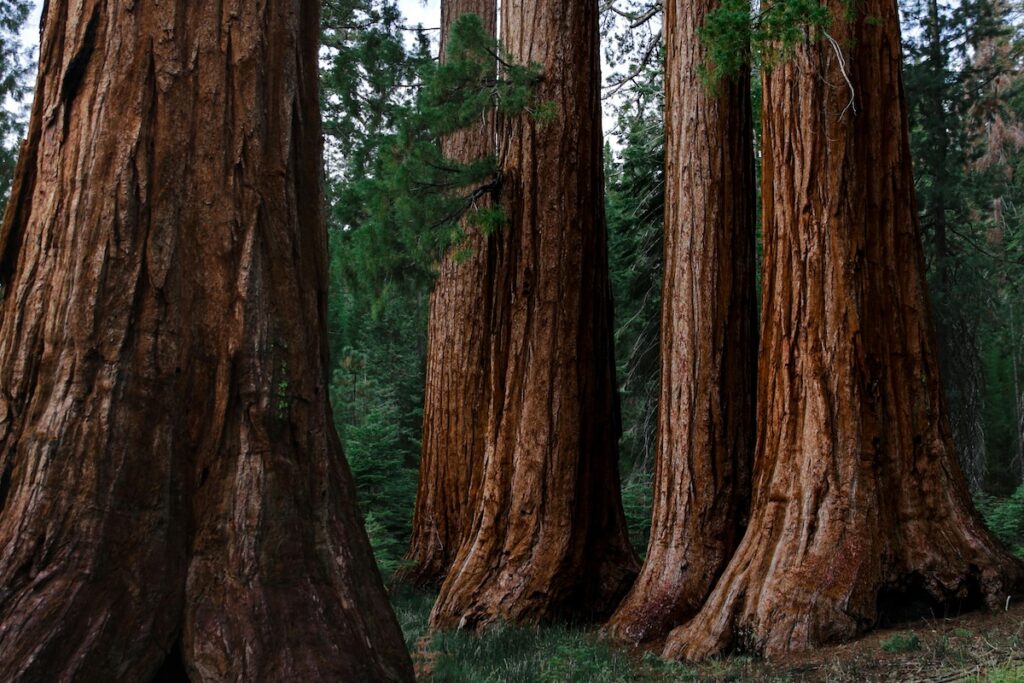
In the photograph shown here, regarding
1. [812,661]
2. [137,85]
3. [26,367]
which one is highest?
[137,85]

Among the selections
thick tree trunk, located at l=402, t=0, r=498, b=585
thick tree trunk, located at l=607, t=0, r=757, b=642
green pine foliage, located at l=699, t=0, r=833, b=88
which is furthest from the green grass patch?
thick tree trunk, located at l=402, t=0, r=498, b=585

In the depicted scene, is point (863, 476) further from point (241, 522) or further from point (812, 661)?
point (241, 522)

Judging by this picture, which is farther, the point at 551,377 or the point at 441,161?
the point at 441,161

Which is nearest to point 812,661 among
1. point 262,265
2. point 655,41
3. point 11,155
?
point 262,265

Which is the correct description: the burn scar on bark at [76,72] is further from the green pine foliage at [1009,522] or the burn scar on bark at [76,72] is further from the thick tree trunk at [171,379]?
the green pine foliage at [1009,522]

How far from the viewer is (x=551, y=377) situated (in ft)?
27.8

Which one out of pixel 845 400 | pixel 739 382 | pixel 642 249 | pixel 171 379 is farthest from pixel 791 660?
pixel 642 249

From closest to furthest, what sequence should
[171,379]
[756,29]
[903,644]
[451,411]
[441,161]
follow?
[171,379] < [903,644] < [756,29] < [441,161] < [451,411]

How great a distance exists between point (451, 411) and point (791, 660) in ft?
20.1

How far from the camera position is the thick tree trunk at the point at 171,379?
12.0 feet

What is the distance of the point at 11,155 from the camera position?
1820cm

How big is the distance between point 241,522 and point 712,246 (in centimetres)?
507

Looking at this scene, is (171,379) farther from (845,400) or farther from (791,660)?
(845,400)

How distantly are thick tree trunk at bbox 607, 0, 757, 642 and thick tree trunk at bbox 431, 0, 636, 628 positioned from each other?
0.80m
